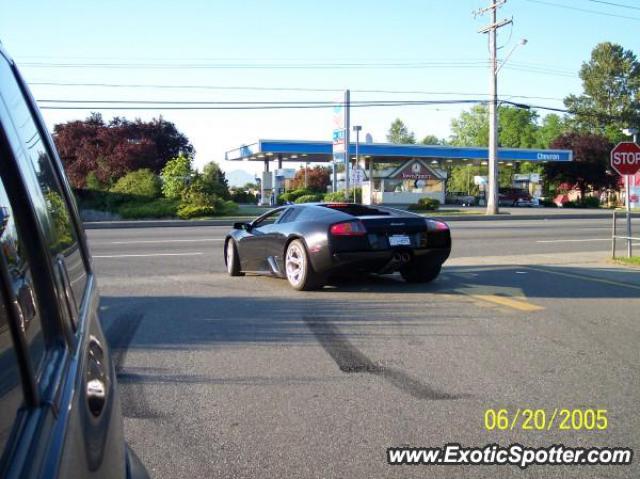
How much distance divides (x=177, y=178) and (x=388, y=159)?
2696 centimetres

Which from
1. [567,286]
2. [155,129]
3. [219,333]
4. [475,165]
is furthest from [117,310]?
[475,165]

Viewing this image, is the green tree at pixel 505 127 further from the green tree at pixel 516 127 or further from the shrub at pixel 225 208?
the shrub at pixel 225 208

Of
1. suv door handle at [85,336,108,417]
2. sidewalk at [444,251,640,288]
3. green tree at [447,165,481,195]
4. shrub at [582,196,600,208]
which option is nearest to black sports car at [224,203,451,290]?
sidewalk at [444,251,640,288]

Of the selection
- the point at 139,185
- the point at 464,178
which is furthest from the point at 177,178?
the point at 464,178

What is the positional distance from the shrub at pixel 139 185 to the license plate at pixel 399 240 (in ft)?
96.5

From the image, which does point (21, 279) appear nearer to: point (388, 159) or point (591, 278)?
point (591, 278)

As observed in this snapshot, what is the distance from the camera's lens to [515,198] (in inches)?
2306

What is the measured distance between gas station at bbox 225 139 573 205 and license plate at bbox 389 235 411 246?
131 ft

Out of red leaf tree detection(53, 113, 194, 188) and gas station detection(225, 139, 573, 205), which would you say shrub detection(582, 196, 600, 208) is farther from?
red leaf tree detection(53, 113, 194, 188)

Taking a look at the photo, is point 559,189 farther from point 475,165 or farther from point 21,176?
point 21,176

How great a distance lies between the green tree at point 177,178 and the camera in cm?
3575

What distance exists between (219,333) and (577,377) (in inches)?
131

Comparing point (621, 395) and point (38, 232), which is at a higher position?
point (38, 232)

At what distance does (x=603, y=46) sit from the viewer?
93500mm
